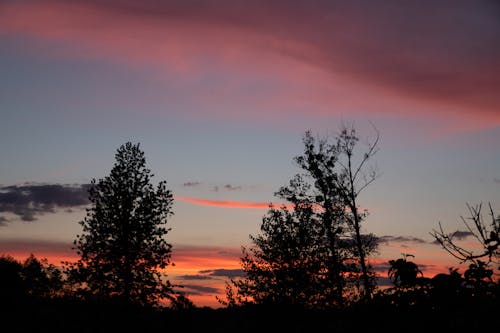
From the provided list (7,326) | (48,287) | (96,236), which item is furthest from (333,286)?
(48,287)

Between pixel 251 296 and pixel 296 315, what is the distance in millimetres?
20702

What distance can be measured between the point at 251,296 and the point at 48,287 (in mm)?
44064

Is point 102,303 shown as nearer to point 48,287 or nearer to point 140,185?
point 140,185

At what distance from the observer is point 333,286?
28.1 m

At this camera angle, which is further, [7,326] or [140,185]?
[140,185]

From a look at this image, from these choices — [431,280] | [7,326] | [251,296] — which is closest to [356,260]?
[251,296]

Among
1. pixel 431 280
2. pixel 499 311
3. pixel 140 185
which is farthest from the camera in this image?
pixel 140 185

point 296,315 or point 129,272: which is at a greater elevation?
point 129,272

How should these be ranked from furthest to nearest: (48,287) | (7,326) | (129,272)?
(48,287) < (129,272) < (7,326)

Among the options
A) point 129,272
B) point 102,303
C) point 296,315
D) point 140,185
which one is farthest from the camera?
point 140,185

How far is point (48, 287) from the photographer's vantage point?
211ft

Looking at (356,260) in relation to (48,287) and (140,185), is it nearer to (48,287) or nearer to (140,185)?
(140,185)

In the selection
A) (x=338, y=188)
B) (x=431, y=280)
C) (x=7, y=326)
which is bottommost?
(x=7, y=326)

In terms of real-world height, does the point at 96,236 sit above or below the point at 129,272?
above
